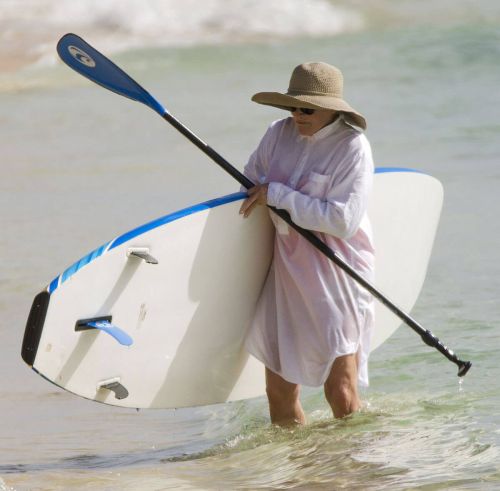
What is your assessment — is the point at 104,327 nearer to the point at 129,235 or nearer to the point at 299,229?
the point at 129,235

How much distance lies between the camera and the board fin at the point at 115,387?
406 cm

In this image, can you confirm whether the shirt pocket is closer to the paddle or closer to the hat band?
the paddle

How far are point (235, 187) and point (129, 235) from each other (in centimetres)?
597

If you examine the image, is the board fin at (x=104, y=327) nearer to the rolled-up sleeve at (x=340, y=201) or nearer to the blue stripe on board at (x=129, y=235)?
the blue stripe on board at (x=129, y=235)

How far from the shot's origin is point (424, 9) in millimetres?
16141

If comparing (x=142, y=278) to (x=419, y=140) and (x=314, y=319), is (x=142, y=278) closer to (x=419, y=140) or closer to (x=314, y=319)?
(x=314, y=319)

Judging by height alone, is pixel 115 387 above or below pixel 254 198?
below

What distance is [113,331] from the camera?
154 inches

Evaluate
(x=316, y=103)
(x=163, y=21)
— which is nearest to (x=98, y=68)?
(x=316, y=103)

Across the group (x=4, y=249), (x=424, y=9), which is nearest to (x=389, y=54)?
(x=424, y=9)

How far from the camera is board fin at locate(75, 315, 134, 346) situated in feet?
12.7

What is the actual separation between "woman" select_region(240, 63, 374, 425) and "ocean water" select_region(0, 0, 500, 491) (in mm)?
286

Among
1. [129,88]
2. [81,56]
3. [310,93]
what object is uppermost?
[81,56]

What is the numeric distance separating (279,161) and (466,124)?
27.1 feet
